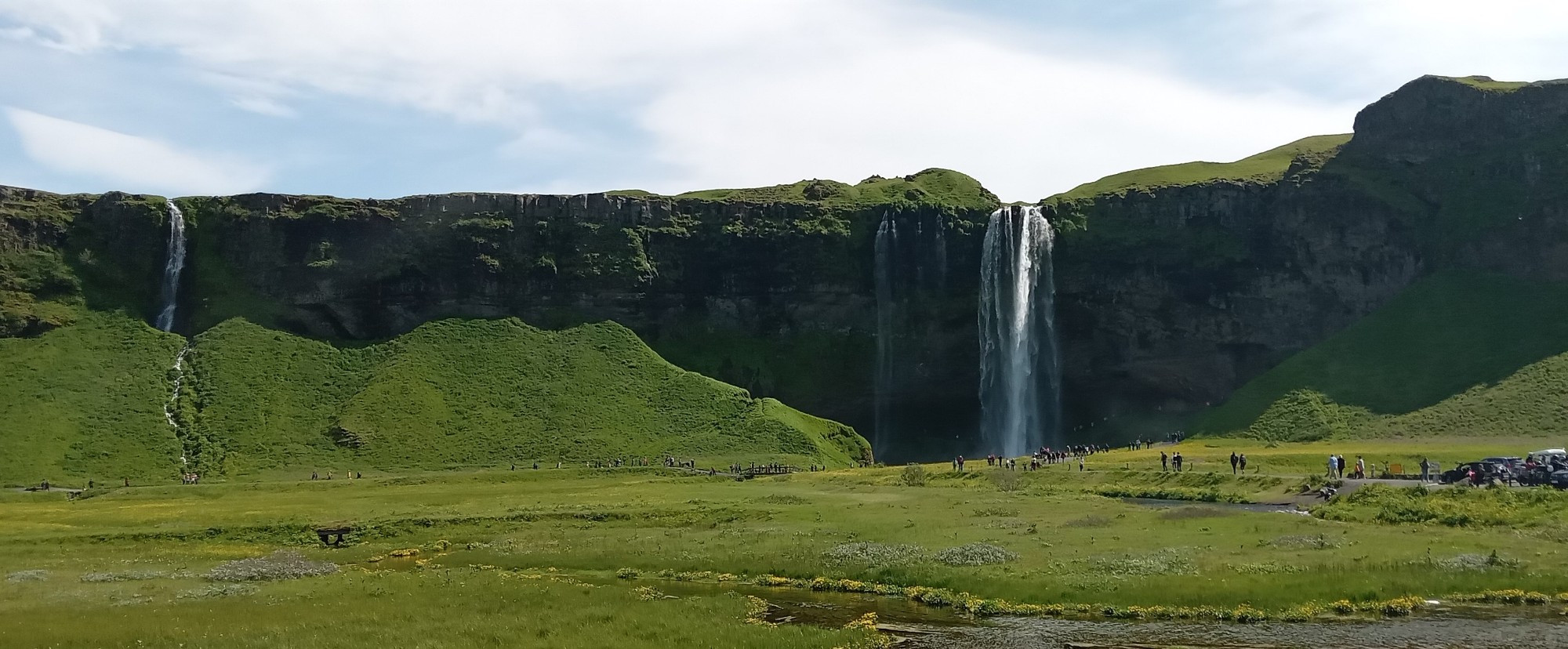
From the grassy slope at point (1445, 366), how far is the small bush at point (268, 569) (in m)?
91.8

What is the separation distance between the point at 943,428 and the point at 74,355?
94.0 m

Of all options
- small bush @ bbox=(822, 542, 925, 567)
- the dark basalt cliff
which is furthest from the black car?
the dark basalt cliff

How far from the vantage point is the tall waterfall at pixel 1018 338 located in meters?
129

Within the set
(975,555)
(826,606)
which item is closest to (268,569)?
(826,606)

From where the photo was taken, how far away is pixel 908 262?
13850 cm

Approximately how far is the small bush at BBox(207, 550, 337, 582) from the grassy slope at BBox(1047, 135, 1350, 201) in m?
113

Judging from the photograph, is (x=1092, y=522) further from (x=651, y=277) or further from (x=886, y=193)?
(x=886, y=193)

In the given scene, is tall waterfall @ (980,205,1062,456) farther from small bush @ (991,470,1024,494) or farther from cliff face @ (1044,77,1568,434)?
small bush @ (991,470,1024,494)

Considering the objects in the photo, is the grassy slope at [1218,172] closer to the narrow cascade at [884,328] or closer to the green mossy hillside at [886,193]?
the green mossy hillside at [886,193]

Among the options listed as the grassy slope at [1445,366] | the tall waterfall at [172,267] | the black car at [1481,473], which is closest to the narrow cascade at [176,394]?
the tall waterfall at [172,267]

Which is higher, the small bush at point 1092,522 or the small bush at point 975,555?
the small bush at point 975,555

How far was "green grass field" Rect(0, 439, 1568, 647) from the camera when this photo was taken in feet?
102

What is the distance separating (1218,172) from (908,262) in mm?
45095

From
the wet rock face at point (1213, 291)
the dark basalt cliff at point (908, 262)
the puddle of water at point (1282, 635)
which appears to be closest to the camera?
the puddle of water at point (1282, 635)
